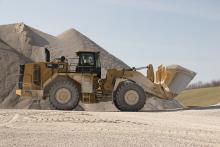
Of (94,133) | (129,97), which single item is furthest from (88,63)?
(94,133)

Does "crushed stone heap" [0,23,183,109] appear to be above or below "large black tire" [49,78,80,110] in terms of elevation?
above

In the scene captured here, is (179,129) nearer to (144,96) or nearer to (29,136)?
(29,136)

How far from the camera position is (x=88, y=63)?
64.1ft

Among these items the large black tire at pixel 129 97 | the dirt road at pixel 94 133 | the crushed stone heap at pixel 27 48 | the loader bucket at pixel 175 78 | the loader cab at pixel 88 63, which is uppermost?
the crushed stone heap at pixel 27 48

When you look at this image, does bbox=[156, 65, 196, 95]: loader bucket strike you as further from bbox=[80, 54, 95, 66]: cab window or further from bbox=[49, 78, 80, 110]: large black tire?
bbox=[49, 78, 80, 110]: large black tire

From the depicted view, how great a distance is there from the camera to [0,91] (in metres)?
30.2

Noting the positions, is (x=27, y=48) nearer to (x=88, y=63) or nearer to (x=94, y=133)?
(x=88, y=63)

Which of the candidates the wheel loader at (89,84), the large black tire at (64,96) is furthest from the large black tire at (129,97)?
the large black tire at (64,96)

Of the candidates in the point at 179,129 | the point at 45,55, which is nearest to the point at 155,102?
the point at 45,55

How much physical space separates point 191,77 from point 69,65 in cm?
589

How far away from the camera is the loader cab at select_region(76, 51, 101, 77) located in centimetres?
1944

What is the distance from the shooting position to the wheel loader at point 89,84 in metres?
18.8

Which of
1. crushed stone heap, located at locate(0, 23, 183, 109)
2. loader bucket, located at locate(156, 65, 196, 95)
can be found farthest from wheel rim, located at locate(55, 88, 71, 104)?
crushed stone heap, located at locate(0, 23, 183, 109)

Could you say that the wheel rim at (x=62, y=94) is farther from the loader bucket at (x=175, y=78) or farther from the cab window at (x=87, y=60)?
the loader bucket at (x=175, y=78)
